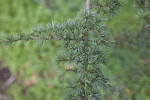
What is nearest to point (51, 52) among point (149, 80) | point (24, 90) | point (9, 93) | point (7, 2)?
point (24, 90)

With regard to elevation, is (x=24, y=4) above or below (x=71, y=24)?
above

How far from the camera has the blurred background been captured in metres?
2.53

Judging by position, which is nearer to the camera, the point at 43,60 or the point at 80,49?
the point at 80,49

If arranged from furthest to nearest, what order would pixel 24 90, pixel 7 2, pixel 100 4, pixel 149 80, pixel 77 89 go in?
1. pixel 7 2
2. pixel 24 90
3. pixel 149 80
4. pixel 100 4
5. pixel 77 89

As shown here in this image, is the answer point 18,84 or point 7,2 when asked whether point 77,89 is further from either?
point 7,2

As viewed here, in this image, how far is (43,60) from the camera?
2.72 m

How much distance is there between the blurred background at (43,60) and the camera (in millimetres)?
2531

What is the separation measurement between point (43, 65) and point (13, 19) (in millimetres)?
1169

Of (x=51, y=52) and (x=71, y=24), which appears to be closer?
(x=71, y=24)

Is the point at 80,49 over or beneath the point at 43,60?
over

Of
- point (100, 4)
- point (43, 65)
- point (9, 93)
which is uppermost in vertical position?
point (100, 4)

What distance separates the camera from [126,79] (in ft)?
8.44

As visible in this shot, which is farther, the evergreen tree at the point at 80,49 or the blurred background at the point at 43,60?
the blurred background at the point at 43,60

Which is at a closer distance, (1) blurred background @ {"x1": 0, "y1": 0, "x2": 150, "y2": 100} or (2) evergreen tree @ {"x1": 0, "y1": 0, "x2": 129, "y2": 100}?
(2) evergreen tree @ {"x1": 0, "y1": 0, "x2": 129, "y2": 100}
